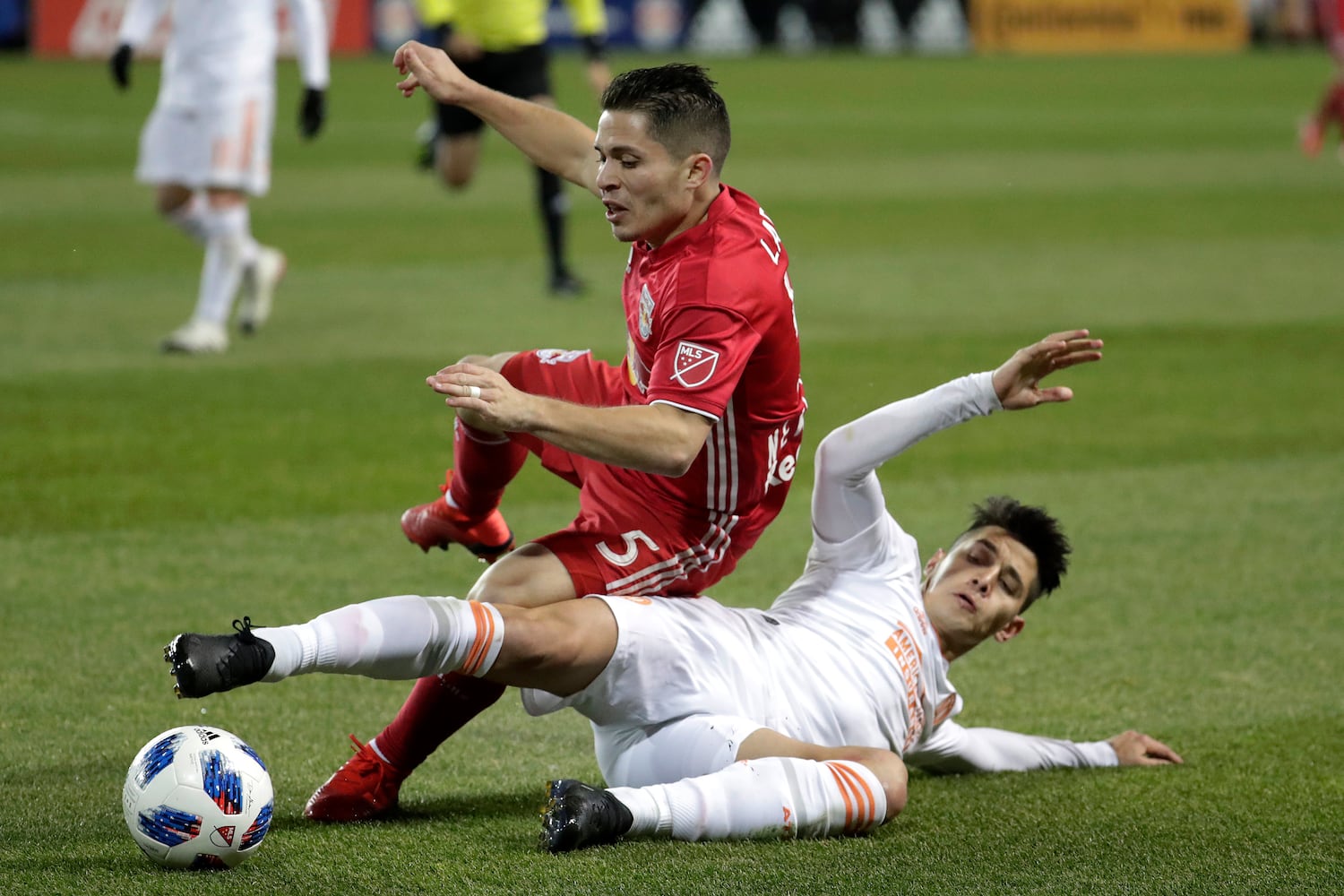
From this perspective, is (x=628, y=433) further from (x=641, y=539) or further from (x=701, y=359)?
(x=641, y=539)

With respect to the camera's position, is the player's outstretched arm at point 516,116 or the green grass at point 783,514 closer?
the green grass at point 783,514

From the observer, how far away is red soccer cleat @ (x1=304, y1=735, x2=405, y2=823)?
400 cm

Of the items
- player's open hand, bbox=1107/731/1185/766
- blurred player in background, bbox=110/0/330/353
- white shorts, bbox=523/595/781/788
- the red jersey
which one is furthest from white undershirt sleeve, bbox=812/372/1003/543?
blurred player in background, bbox=110/0/330/353

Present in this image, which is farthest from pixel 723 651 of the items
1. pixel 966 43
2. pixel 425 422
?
pixel 966 43

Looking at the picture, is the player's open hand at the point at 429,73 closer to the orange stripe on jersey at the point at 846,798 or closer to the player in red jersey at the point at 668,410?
the player in red jersey at the point at 668,410

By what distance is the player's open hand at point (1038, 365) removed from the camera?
4117 mm

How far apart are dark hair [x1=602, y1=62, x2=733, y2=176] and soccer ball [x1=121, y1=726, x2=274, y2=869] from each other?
157 cm

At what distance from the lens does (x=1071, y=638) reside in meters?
5.61

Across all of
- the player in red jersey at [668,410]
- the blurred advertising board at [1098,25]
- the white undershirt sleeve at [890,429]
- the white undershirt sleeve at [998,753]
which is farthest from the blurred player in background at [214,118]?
the blurred advertising board at [1098,25]

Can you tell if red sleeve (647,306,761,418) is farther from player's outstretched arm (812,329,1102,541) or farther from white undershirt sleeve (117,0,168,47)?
white undershirt sleeve (117,0,168,47)

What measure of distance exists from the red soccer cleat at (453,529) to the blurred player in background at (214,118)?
17.1 feet

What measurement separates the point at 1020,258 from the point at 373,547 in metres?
8.31

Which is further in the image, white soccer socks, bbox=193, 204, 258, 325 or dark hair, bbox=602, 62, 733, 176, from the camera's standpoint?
white soccer socks, bbox=193, 204, 258, 325

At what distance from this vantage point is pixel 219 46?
985cm
